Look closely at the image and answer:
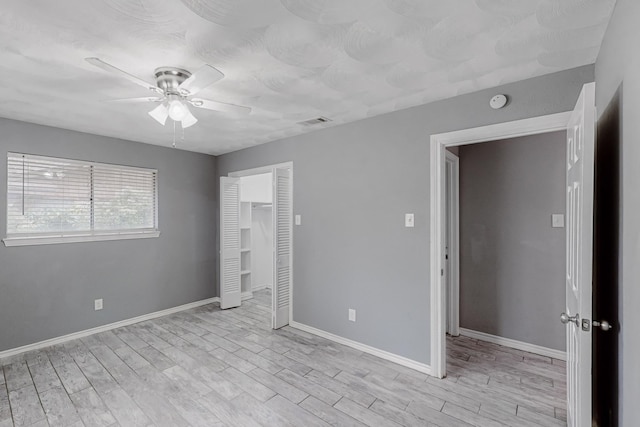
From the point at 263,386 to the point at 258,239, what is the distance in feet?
11.5

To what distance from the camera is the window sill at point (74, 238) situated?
10.4 feet

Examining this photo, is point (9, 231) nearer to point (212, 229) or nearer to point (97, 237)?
point (97, 237)

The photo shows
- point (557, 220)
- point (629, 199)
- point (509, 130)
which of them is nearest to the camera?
point (629, 199)

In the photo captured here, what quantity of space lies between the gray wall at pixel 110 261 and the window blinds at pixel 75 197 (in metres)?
0.09

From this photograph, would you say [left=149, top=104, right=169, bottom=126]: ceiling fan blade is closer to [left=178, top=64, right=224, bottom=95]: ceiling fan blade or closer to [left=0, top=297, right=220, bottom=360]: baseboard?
Answer: [left=178, top=64, right=224, bottom=95]: ceiling fan blade

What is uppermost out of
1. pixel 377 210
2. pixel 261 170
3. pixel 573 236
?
pixel 261 170

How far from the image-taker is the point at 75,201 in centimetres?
360

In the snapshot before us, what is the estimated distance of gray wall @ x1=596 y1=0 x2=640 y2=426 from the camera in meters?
1.13

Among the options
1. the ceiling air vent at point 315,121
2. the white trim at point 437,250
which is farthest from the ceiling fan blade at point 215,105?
the white trim at point 437,250

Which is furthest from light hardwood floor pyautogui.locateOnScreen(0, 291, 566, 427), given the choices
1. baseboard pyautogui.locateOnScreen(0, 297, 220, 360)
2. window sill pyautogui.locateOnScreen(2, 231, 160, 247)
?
window sill pyautogui.locateOnScreen(2, 231, 160, 247)

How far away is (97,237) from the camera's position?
372 centimetres

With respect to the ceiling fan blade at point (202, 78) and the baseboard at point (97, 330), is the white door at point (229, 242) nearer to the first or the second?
the baseboard at point (97, 330)

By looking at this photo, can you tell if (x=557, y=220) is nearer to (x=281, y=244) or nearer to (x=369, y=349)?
(x=369, y=349)

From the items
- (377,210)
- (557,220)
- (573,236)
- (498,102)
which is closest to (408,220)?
(377,210)
